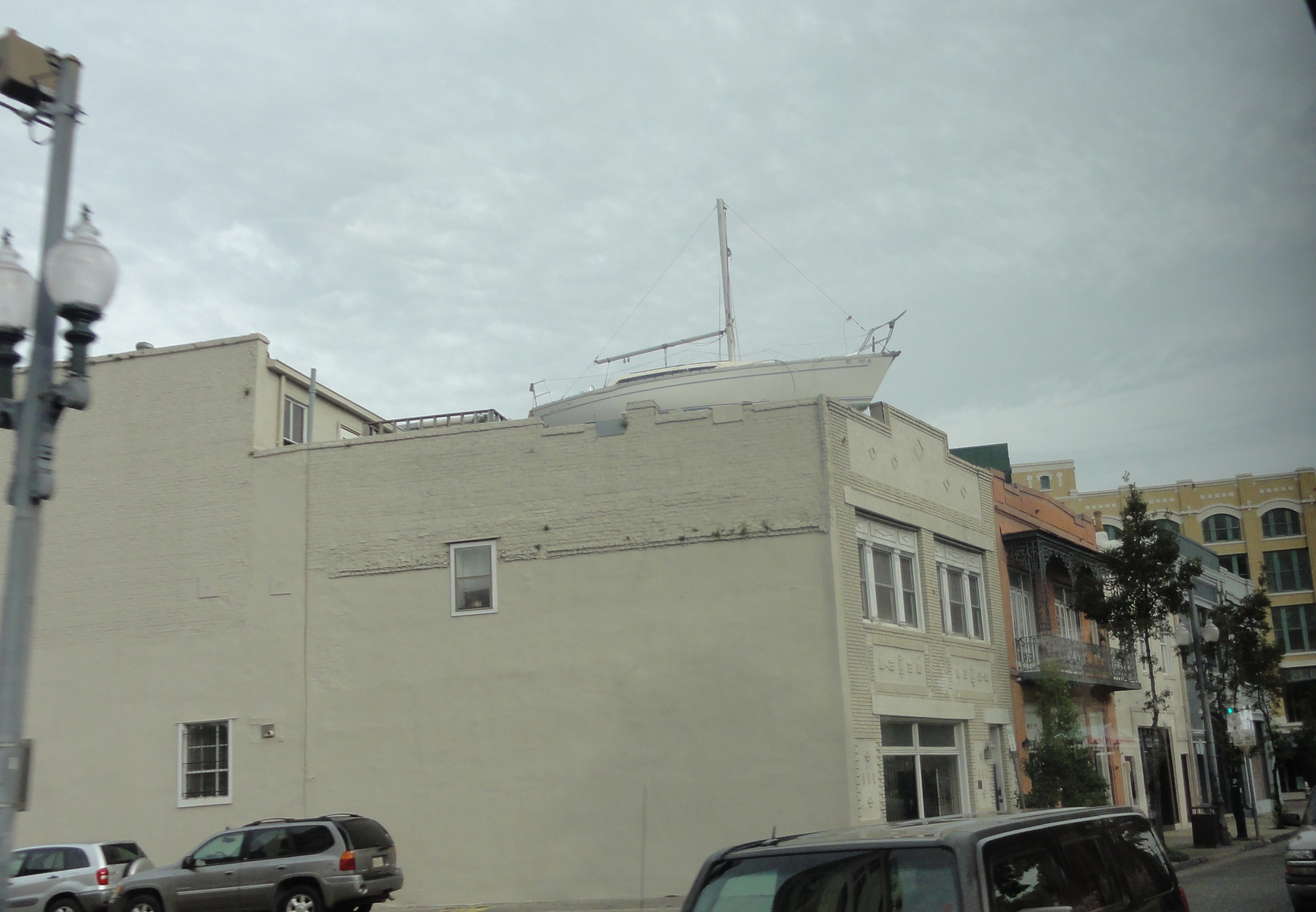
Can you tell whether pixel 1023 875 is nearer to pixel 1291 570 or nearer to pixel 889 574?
pixel 889 574

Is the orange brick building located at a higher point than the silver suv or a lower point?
higher

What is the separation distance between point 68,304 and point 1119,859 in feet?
23.7

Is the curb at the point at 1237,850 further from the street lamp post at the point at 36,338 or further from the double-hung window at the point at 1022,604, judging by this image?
the street lamp post at the point at 36,338

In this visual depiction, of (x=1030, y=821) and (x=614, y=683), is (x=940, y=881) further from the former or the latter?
(x=614, y=683)

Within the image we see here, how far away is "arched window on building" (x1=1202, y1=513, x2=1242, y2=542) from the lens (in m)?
72.8

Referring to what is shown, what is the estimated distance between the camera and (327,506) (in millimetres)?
24828

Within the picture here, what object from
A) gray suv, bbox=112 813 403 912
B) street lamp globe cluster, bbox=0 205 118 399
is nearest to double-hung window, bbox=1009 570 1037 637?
gray suv, bbox=112 813 403 912

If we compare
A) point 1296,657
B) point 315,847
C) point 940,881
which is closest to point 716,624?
point 315,847

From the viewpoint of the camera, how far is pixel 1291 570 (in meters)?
70.8

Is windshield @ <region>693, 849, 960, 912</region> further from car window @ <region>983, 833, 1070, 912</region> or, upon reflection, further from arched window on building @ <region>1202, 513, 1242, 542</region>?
arched window on building @ <region>1202, 513, 1242, 542</region>

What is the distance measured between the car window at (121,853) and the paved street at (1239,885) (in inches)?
649

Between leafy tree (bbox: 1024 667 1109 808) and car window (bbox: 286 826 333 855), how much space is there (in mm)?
13334

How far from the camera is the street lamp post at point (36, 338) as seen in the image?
7.55 meters

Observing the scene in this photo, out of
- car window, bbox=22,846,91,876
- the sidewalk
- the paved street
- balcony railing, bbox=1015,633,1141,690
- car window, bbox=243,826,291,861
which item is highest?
balcony railing, bbox=1015,633,1141,690
